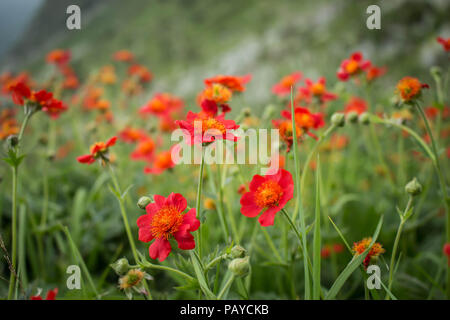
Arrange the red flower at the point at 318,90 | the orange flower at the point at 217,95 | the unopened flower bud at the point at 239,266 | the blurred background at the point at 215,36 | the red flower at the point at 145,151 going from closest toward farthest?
the unopened flower bud at the point at 239,266
the orange flower at the point at 217,95
the red flower at the point at 318,90
the red flower at the point at 145,151
the blurred background at the point at 215,36

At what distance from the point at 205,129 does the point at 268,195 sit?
0.47 ft

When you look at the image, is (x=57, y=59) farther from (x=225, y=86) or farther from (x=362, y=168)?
(x=362, y=168)

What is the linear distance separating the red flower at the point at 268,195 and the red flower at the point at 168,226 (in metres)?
0.09

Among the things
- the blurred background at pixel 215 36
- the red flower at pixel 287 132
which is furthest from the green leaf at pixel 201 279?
the blurred background at pixel 215 36

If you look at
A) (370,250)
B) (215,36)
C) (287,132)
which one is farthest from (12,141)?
(215,36)

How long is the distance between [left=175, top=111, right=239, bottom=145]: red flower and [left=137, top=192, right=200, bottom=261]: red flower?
108mm

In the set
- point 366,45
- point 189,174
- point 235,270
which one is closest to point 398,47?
point 366,45

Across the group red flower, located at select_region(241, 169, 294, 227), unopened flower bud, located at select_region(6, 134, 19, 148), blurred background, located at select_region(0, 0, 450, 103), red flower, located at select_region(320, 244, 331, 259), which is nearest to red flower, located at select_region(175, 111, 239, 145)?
red flower, located at select_region(241, 169, 294, 227)

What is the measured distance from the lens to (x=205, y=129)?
0.47m

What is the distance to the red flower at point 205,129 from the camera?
456 millimetres

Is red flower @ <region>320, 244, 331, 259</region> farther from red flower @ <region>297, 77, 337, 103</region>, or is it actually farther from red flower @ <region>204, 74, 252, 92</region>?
red flower @ <region>204, 74, 252, 92</region>

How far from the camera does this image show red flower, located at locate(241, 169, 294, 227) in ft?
1.57

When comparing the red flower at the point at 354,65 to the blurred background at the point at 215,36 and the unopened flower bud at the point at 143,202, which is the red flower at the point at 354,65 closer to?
the unopened flower bud at the point at 143,202
